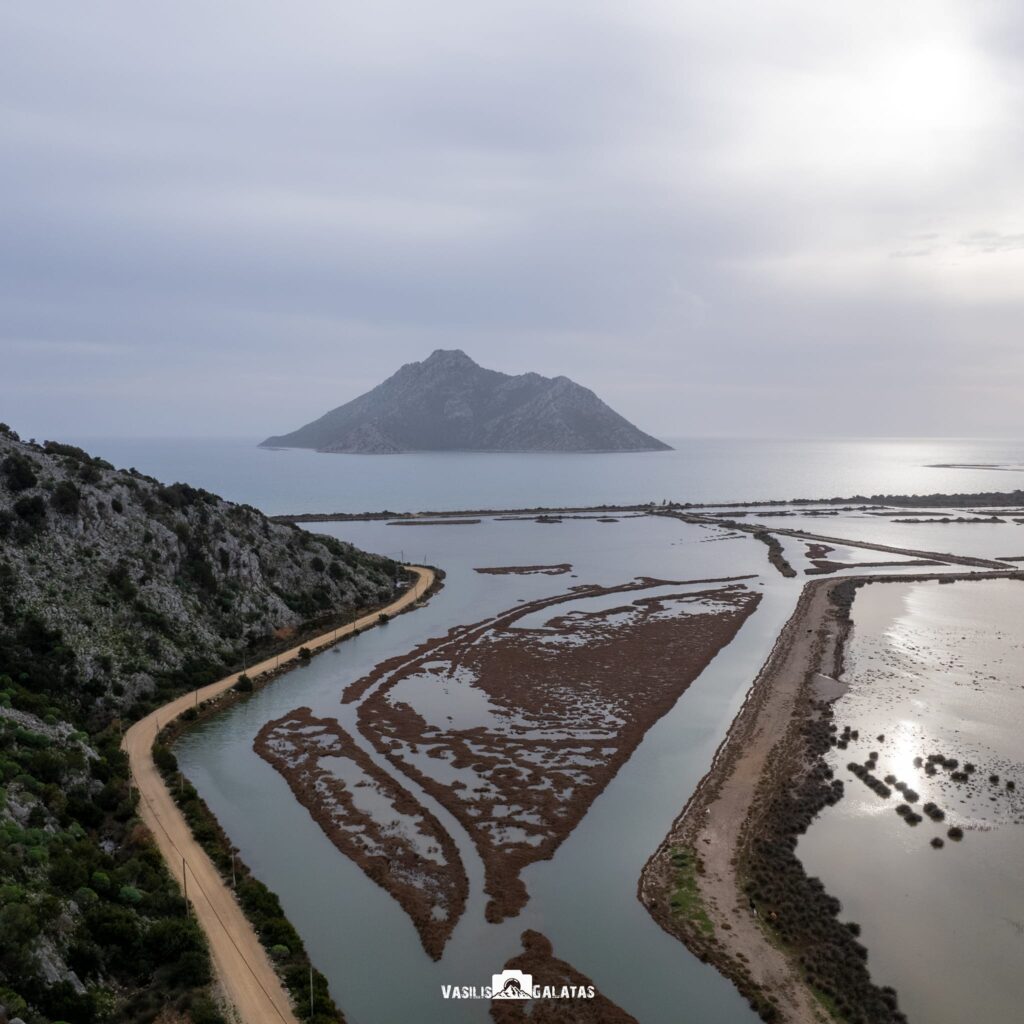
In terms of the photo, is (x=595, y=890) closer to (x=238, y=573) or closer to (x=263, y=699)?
(x=263, y=699)

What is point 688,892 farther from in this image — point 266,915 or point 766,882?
point 266,915

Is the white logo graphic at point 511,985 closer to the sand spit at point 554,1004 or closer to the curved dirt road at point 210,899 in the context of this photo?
the sand spit at point 554,1004

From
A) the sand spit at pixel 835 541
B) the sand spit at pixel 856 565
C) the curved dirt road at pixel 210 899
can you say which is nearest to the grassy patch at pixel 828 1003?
the curved dirt road at pixel 210 899

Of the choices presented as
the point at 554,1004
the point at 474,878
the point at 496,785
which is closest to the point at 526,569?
the point at 496,785

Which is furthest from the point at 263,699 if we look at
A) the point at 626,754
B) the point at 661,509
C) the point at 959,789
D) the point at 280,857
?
the point at 661,509

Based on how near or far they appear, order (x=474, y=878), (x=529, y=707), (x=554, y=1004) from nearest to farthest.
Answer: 1. (x=554, y=1004)
2. (x=474, y=878)
3. (x=529, y=707)

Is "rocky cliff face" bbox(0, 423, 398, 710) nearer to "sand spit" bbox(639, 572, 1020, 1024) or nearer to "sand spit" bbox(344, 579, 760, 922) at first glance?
"sand spit" bbox(344, 579, 760, 922)
